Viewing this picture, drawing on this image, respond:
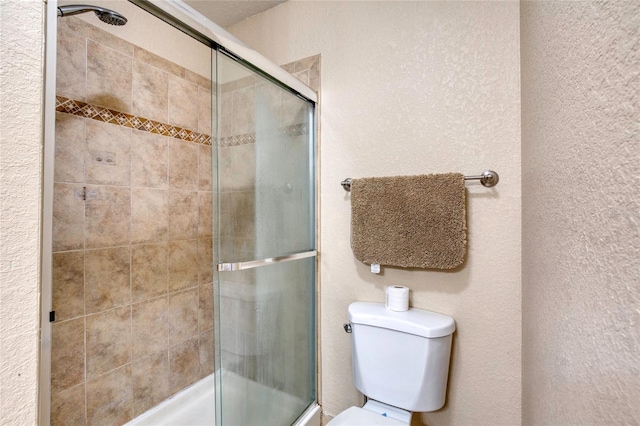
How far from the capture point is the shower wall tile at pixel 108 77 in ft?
4.04

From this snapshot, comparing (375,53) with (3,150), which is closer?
(3,150)

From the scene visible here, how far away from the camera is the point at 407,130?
1.24 metres

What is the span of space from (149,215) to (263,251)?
0.70m

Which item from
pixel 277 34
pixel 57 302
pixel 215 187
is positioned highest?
pixel 277 34

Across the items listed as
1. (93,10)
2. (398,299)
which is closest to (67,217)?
(93,10)

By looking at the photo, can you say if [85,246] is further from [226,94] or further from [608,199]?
[608,199]

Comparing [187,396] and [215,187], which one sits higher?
[215,187]

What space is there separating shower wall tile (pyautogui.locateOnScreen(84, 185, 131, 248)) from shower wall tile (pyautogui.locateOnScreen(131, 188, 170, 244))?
28mm

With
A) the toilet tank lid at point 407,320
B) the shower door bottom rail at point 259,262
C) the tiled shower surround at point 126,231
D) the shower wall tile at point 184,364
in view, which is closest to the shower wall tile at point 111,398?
the tiled shower surround at point 126,231

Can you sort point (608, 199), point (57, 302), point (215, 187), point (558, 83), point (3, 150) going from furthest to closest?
point (57, 302) → point (215, 187) → point (558, 83) → point (3, 150) → point (608, 199)

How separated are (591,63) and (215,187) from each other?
0.90 metres

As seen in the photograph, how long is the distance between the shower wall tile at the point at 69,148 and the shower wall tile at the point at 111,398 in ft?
2.84

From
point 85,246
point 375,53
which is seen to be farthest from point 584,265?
point 85,246

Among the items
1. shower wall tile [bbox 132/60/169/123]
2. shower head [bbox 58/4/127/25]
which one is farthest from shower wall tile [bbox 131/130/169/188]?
shower head [bbox 58/4/127/25]
